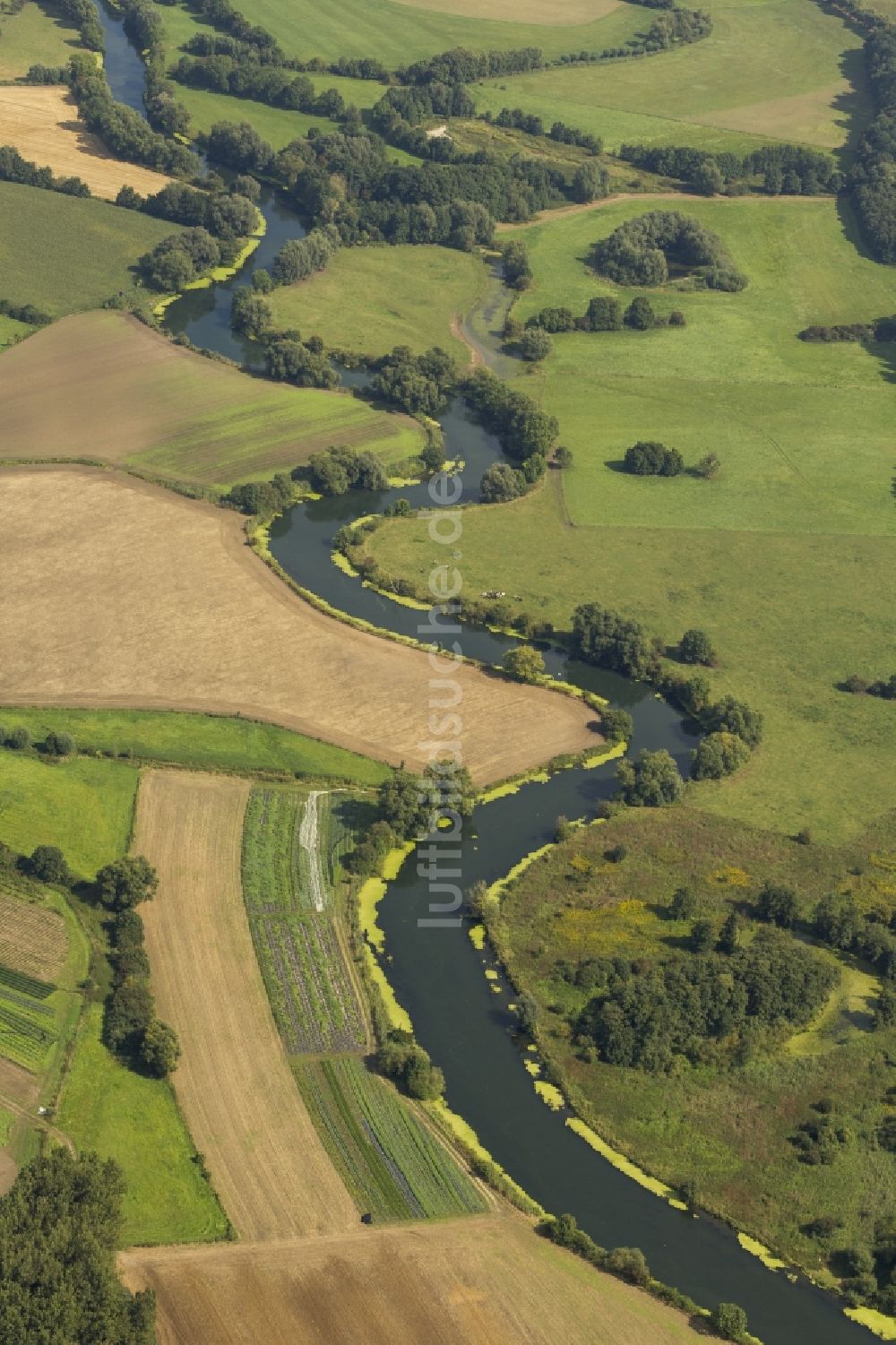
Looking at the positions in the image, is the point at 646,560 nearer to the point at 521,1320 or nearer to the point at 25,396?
the point at 25,396

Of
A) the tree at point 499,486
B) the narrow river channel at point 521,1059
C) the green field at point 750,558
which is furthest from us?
the tree at point 499,486

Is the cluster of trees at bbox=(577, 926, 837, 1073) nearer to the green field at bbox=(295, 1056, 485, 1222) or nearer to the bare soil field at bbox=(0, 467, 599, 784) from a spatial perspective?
the green field at bbox=(295, 1056, 485, 1222)

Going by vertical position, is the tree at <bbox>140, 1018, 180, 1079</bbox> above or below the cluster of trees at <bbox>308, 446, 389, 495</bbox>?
below

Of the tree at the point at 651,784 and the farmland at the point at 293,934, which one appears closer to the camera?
the farmland at the point at 293,934

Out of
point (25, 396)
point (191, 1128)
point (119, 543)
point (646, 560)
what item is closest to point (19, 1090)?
point (191, 1128)

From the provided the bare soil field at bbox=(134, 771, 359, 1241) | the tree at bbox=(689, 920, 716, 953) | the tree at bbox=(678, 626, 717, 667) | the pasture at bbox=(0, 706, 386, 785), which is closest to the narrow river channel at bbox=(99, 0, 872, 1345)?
the tree at bbox=(678, 626, 717, 667)

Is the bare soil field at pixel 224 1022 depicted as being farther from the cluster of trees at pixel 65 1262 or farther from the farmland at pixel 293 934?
the cluster of trees at pixel 65 1262

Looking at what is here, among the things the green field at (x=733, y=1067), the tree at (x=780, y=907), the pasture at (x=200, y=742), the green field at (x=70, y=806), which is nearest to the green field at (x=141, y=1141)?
the green field at (x=70, y=806)
